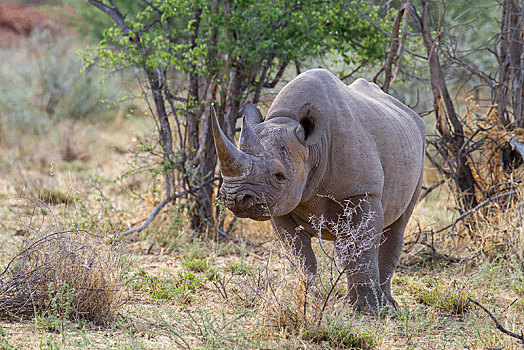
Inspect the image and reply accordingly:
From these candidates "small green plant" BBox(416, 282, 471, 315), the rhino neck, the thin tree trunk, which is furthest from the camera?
the thin tree trunk

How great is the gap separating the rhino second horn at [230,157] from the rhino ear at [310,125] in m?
0.52

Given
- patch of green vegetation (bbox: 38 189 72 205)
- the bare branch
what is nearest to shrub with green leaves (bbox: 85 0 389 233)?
the bare branch

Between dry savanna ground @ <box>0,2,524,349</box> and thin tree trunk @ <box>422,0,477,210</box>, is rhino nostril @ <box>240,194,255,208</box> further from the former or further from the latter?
thin tree trunk @ <box>422,0,477,210</box>

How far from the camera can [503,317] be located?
492 cm

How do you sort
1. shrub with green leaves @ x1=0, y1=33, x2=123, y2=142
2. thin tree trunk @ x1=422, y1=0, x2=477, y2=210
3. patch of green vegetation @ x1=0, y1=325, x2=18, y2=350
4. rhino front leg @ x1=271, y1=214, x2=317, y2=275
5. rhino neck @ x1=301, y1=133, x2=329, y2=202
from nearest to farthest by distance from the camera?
patch of green vegetation @ x1=0, y1=325, x2=18, y2=350
rhino neck @ x1=301, y1=133, x2=329, y2=202
rhino front leg @ x1=271, y1=214, x2=317, y2=275
thin tree trunk @ x1=422, y1=0, x2=477, y2=210
shrub with green leaves @ x1=0, y1=33, x2=123, y2=142

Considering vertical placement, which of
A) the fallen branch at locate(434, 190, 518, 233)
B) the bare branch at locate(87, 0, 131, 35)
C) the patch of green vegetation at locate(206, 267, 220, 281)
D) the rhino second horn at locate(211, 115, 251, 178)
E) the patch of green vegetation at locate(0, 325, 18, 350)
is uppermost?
the bare branch at locate(87, 0, 131, 35)

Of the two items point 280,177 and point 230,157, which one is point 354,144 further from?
point 230,157

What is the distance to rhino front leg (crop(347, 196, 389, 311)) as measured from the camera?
4.69 meters

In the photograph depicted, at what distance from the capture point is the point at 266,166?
4.17 metres

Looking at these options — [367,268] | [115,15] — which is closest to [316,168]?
[367,268]

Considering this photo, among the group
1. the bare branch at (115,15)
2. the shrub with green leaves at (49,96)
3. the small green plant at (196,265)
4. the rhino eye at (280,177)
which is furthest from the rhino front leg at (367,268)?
the shrub with green leaves at (49,96)

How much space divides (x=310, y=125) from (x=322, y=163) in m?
0.31

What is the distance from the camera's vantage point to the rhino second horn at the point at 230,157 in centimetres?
405

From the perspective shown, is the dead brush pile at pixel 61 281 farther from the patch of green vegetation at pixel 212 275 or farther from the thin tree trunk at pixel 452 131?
the thin tree trunk at pixel 452 131
